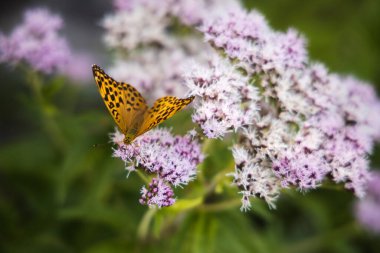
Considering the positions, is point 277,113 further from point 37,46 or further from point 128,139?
point 37,46

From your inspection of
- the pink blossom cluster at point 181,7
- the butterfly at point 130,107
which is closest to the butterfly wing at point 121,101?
the butterfly at point 130,107

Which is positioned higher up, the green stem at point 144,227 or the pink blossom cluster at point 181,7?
the pink blossom cluster at point 181,7

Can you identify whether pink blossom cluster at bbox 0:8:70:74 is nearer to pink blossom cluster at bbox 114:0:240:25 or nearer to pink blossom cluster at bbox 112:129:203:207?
pink blossom cluster at bbox 114:0:240:25

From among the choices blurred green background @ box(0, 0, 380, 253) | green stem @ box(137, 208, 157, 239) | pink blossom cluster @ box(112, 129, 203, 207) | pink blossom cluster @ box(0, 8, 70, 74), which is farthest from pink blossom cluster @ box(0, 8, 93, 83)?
green stem @ box(137, 208, 157, 239)

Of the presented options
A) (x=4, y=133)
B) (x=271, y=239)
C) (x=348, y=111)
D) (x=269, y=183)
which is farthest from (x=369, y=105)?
(x=4, y=133)

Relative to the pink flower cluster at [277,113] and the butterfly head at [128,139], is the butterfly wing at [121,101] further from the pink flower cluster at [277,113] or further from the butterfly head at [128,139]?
the pink flower cluster at [277,113]

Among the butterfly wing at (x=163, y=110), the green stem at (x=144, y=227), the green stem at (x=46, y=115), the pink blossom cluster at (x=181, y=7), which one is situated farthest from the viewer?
the pink blossom cluster at (x=181, y=7)
